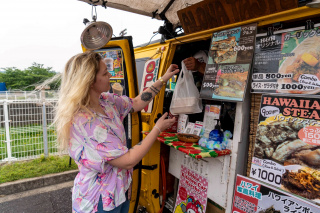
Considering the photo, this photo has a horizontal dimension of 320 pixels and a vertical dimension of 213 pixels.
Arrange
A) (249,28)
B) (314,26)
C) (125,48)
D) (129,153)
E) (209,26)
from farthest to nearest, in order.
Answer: (125,48)
(209,26)
(249,28)
(129,153)
(314,26)

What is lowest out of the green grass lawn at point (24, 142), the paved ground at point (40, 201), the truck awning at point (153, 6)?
the paved ground at point (40, 201)

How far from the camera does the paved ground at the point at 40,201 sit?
3254mm

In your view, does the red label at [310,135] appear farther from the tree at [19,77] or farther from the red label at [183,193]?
the tree at [19,77]

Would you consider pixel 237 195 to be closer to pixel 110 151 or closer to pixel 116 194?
pixel 116 194

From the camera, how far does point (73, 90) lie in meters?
1.42

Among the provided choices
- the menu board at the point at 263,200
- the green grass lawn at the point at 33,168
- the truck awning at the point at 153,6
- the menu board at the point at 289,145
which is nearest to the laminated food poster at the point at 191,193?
the menu board at the point at 263,200

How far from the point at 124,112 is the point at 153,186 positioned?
117 cm

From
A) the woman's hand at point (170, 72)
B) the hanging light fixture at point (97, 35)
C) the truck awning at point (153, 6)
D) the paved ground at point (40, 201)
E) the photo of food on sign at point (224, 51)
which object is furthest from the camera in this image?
the paved ground at point (40, 201)

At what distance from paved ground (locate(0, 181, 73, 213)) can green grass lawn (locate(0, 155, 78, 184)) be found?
37cm

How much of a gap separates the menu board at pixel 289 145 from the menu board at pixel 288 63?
8cm

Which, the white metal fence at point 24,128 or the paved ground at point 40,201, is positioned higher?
the white metal fence at point 24,128

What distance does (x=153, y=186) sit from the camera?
2.62 meters

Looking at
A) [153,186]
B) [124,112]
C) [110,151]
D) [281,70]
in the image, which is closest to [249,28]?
[281,70]

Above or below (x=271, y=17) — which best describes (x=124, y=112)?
below
